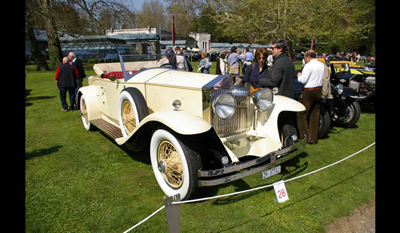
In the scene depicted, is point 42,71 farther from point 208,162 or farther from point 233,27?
point 208,162

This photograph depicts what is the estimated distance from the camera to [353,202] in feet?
10.0

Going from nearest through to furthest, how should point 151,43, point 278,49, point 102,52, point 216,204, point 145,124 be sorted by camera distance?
point 216,204 < point 145,124 < point 278,49 < point 151,43 < point 102,52

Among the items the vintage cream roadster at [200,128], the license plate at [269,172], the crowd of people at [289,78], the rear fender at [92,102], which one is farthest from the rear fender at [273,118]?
the rear fender at [92,102]

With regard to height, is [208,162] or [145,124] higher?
[145,124]

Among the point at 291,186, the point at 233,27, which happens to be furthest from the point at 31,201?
the point at 233,27

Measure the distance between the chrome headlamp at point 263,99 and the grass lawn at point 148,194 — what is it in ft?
3.36

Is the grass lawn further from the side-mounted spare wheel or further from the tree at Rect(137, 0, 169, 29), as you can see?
the tree at Rect(137, 0, 169, 29)

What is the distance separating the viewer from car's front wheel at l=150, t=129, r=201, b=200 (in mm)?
2678

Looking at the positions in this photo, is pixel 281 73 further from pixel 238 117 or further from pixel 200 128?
pixel 200 128

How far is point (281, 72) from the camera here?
4211mm

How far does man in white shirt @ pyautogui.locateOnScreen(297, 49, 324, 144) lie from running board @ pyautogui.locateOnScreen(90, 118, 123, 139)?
317 cm

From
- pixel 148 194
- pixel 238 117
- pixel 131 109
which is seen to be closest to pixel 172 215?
pixel 148 194

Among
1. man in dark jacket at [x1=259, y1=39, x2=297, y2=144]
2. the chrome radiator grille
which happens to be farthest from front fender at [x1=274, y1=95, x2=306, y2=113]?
man in dark jacket at [x1=259, y1=39, x2=297, y2=144]

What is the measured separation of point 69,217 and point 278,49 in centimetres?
379
